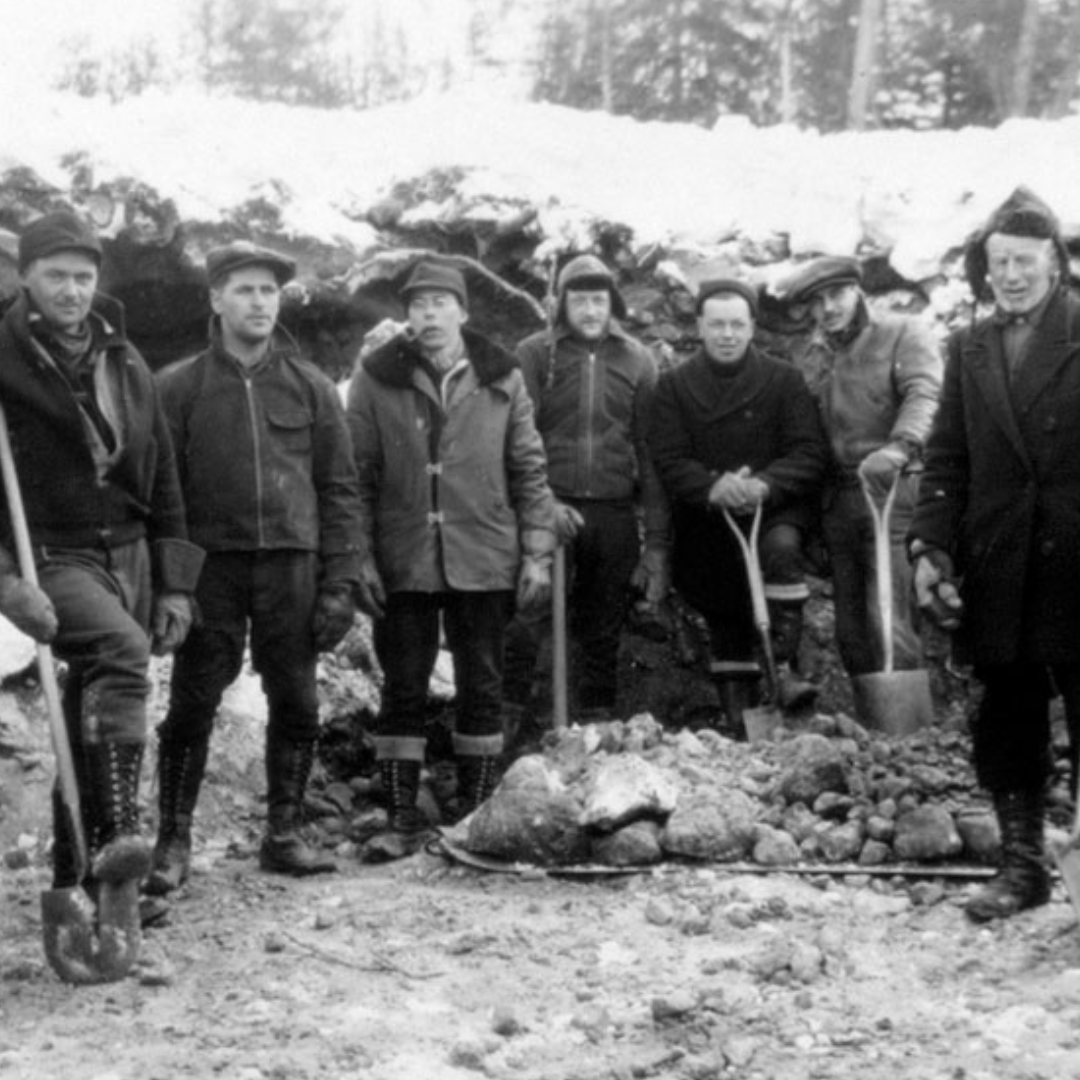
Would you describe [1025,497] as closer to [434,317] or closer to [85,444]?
[434,317]

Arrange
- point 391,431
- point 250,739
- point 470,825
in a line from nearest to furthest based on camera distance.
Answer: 1. point 470,825
2. point 391,431
3. point 250,739

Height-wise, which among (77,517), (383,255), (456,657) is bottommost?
(456,657)

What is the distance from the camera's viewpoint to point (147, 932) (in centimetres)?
498

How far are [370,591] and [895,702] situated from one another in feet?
7.86

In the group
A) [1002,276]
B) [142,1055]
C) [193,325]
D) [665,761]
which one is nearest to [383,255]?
[193,325]

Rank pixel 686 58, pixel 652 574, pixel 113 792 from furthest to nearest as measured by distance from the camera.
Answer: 1. pixel 686 58
2. pixel 652 574
3. pixel 113 792

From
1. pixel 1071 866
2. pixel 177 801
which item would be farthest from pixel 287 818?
pixel 1071 866

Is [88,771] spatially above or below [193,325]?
below

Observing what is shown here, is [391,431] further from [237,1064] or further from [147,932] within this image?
[237,1064]

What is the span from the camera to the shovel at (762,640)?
7020 mm

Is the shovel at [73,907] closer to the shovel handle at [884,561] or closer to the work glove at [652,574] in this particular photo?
the work glove at [652,574]

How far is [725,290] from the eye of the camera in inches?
282

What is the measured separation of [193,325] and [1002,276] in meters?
5.33

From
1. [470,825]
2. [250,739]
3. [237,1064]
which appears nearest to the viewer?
[237,1064]
